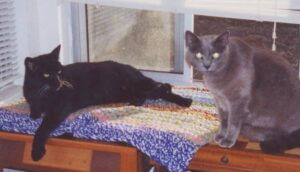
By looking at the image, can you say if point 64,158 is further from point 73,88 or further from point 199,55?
point 199,55

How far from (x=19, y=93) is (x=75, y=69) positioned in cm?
41

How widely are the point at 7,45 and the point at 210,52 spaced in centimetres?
109

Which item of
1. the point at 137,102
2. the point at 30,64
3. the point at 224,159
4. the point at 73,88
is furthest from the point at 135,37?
the point at 224,159

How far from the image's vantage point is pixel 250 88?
170 cm

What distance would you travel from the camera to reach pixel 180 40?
233 cm

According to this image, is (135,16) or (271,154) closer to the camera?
(271,154)

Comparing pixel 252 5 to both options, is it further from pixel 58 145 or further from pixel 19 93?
pixel 19 93

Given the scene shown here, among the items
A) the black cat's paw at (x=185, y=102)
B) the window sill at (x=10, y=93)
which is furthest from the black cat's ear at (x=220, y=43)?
the window sill at (x=10, y=93)

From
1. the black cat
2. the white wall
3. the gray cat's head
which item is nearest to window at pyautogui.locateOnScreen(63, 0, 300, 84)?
the white wall

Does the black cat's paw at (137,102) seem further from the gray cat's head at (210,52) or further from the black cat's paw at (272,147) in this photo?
the black cat's paw at (272,147)

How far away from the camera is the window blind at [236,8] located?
6.50ft

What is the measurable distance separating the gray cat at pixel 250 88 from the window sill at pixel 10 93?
3.07ft

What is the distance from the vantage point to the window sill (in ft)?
7.48

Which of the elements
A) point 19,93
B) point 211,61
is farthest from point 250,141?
point 19,93
